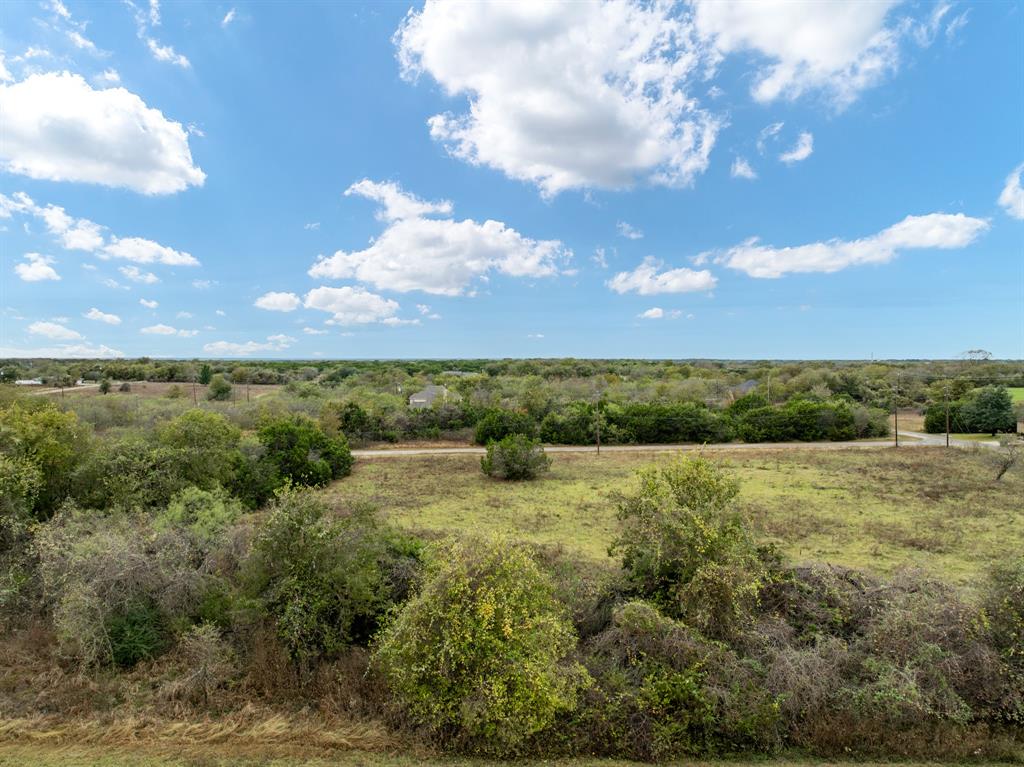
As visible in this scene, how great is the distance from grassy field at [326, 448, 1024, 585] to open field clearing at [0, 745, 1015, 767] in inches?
145

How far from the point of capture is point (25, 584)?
8.08m

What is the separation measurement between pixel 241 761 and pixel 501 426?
24.6 meters

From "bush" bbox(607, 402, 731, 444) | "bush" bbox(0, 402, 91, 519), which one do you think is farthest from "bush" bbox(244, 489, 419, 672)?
"bush" bbox(607, 402, 731, 444)

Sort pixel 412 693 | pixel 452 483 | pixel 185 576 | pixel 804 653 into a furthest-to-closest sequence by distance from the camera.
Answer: pixel 452 483 < pixel 185 576 < pixel 804 653 < pixel 412 693

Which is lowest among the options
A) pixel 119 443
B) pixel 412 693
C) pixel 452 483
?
pixel 452 483

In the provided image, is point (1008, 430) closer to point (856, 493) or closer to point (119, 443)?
point (856, 493)

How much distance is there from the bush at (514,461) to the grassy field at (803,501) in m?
0.57

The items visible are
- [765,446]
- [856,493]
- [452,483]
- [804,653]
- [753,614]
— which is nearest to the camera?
[804,653]

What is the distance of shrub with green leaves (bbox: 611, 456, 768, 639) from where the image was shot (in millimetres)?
6332

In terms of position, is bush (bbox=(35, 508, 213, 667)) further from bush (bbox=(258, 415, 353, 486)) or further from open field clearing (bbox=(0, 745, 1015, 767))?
bush (bbox=(258, 415, 353, 486))

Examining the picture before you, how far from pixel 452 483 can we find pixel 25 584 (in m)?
13.3

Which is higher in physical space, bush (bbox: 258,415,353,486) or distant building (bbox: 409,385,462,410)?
distant building (bbox: 409,385,462,410)

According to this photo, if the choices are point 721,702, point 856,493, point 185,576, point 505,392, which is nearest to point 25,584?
point 185,576

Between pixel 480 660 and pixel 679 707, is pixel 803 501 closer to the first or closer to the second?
pixel 679 707
